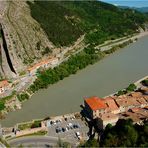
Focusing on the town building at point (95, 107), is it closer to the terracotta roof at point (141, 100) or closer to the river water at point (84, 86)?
the river water at point (84, 86)

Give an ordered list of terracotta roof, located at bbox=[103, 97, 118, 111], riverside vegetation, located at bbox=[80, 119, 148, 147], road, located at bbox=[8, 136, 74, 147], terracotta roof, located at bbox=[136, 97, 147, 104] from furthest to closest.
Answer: terracotta roof, located at bbox=[136, 97, 147, 104], terracotta roof, located at bbox=[103, 97, 118, 111], road, located at bbox=[8, 136, 74, 147], riverside vegetation, located at bbox=[80, 119, 148, 147]

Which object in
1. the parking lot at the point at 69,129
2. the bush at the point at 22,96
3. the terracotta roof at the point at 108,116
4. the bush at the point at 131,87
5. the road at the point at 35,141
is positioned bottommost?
the bush at the point at 22,96

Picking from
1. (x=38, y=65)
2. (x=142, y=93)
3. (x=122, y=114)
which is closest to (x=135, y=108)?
(x=122, y=114)

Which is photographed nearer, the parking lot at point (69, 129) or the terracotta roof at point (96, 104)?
the parking lot at point (69, 129)

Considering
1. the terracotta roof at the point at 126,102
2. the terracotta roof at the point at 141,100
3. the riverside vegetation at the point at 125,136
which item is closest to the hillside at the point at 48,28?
the terracotta roof at the point at 126,102

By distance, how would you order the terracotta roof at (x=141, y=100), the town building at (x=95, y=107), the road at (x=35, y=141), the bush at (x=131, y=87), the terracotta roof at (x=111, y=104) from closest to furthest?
the road at (x=35, y=141)
the town building at (x=95, y=107)
the terracotta roof at (x=111, y=104)
the terracotta roof at (x=141, y=100)
the bush at (x=131, y=87)

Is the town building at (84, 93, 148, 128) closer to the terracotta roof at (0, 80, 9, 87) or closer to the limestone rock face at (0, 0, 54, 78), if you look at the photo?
the terracotta roof at (0, 80, 9, 87)

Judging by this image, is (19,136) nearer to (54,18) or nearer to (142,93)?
(142,93)

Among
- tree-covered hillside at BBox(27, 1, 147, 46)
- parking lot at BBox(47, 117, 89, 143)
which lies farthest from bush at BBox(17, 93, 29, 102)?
tree-covered hillside at BBox(27, 1, 147, 46)
